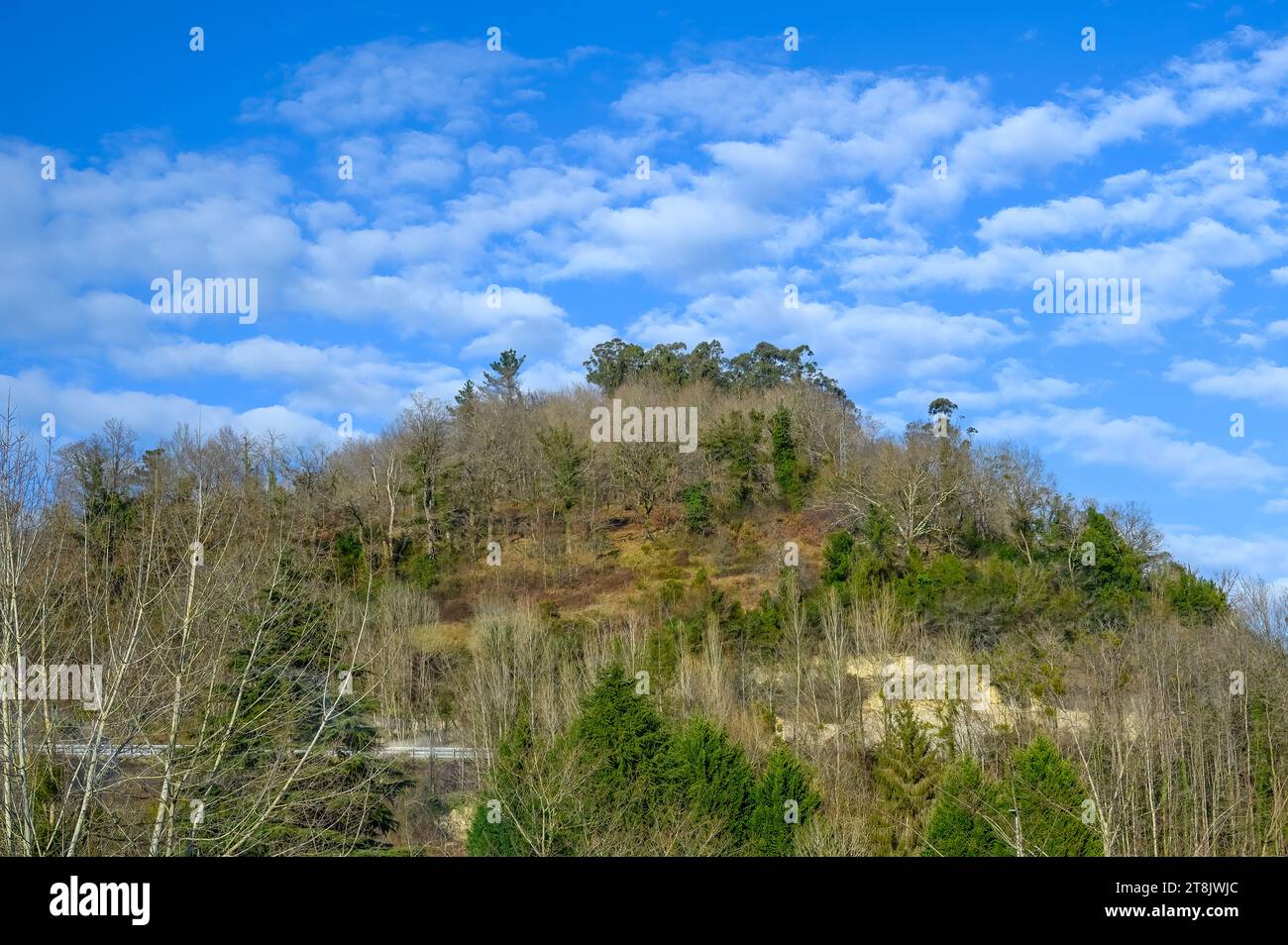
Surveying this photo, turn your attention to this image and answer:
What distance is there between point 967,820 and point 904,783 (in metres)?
4.37

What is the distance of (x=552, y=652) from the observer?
130 ft

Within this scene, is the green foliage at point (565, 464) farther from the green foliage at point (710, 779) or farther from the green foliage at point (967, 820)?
the green foliage at point (967, 820)

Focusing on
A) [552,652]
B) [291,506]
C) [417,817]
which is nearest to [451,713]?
[552,652]

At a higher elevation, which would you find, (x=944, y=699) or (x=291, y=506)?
(x=291, y=506)

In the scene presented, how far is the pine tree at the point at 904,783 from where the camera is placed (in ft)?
96.0

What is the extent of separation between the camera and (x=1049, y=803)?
25.4 metres

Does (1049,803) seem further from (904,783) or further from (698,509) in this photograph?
(698,509)

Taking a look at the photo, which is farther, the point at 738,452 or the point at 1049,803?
the point at 738,452

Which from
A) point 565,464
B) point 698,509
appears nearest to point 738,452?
point 698,509

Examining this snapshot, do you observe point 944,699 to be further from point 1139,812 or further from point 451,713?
point 451,713

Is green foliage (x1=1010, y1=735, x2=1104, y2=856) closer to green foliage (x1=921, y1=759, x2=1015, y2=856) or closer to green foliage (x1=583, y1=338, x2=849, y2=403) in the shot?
green foliage (x1=921, y1=759, x2=1015, y2=856)

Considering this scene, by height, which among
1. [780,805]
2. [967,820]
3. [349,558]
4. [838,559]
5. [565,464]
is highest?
[565,464]

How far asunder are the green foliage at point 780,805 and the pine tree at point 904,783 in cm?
228
